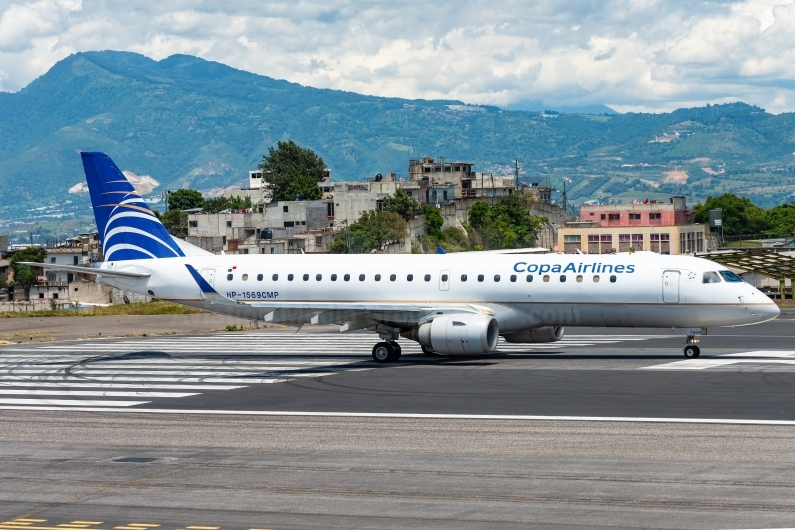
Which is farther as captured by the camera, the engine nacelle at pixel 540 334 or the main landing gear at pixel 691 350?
the engine nacelle at pixel 540 334

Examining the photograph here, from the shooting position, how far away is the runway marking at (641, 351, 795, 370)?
124 ft

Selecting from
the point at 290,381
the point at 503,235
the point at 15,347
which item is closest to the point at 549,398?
the point at 290,381

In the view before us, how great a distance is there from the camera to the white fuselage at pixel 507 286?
131 feet

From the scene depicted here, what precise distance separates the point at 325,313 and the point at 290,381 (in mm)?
5938

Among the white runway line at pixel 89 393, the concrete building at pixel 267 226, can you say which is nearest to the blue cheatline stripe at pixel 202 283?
the white runway line at pixel 89 393

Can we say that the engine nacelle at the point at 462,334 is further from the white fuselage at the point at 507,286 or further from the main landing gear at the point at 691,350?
the main landing gear at the point at 691,350

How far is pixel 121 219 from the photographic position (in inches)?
1866

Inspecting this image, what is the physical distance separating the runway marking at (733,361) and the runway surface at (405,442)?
10 centimetres

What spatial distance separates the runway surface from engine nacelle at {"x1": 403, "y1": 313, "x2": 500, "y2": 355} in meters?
0.73

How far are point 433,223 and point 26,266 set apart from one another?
5358 cm

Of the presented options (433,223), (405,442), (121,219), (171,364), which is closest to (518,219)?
(433,223)

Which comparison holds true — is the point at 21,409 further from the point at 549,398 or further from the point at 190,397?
the point at 549,398

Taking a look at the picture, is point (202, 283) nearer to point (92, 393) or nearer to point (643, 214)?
point (92, 393)

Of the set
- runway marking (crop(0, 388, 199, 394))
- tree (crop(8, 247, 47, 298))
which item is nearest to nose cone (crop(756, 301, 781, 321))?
runway marking (crop(0, 388, 199, 394))
